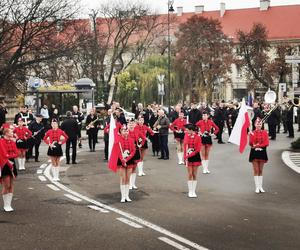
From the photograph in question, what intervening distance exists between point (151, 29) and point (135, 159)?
53635 millimetres

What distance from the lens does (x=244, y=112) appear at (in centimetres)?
1579

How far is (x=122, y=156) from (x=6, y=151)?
253cm

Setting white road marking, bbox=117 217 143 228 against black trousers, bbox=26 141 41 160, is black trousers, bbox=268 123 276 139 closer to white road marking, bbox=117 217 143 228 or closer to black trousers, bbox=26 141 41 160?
black trousers, bbox=26 141 41 160

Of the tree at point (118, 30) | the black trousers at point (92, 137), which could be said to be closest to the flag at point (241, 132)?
the black trousers at point (92, 137)

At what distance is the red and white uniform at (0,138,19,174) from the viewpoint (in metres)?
12.2

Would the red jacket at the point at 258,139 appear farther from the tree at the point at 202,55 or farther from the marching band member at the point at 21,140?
the tree at the point at 202,55

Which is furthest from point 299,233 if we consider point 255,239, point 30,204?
point 30,204

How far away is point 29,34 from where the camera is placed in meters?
33.9

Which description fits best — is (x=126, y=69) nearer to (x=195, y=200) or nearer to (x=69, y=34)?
(x=69, y=34)

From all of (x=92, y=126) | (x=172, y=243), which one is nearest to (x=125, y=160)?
(x=172, y=243)

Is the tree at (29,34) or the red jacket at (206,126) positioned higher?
the tree at (29,34)

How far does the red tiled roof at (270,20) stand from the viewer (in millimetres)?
92938

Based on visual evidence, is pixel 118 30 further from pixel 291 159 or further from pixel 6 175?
pixel 6 175

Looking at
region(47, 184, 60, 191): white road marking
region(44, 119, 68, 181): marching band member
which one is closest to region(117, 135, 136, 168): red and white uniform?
region(47, 184, 60, 191): white road marking
